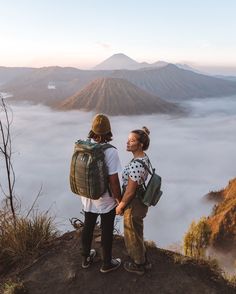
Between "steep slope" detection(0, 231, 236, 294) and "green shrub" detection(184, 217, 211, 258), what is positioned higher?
"steep slope" detection(0, 231, 236, 294)

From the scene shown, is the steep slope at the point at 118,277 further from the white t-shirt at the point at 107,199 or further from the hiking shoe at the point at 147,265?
the white t-shirt at the point at 107,199

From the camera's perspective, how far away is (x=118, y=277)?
12.7 feet

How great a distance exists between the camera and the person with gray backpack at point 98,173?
3.44 m

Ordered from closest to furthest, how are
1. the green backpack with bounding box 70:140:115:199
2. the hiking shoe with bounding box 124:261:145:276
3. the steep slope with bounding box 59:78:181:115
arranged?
the green backpack with bounding box 70:140:115:199
the hiking shoe with bounding box 124:261:145:276
the steep slope with bounding box 59:78:181:115

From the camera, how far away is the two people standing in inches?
137

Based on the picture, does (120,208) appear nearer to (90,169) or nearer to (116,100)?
(90,169)

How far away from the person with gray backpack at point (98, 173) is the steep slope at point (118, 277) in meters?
0.54

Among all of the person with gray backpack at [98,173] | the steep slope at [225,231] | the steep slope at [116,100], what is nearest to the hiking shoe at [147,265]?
the person with gray backpack at [98,173]

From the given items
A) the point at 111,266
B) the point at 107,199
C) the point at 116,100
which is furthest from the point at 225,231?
the point at 116,100

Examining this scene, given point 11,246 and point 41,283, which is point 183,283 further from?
point 11,246

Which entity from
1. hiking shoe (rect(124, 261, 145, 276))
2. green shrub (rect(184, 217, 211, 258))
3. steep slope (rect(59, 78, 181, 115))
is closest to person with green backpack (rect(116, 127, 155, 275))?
hiking shoe (rect(124, 261, 145, 276))

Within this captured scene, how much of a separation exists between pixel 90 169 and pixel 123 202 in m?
0.49

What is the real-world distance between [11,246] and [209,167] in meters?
173

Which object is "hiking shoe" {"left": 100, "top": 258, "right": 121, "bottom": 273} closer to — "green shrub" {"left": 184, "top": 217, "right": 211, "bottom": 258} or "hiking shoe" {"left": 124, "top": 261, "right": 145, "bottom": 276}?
"hiking shoe" {"left": 124, "top": 261, "right": 145, "bottom": 276}
